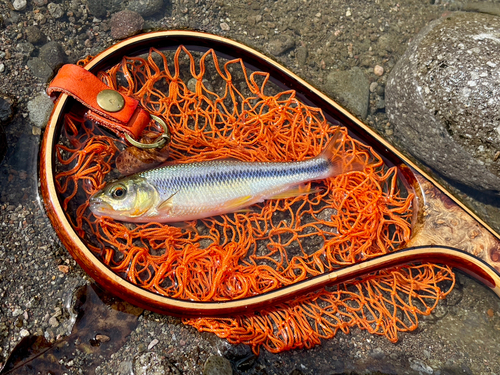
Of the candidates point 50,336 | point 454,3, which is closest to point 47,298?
point 50,336

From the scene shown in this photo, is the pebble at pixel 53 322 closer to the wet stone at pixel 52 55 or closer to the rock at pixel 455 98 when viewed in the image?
the wet stone at pixel 52 55

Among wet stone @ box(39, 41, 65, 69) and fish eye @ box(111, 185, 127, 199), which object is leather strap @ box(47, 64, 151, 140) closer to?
fish eye @ box(111, 185, 127, 199)

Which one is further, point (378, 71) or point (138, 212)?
point (378, 71)

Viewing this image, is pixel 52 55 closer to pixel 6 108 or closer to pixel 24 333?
pixel 6 108

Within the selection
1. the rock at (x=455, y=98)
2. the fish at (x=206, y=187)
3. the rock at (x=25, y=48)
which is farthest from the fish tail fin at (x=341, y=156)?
the rock at (x=25, y=48)

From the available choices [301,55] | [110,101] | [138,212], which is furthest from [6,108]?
[301,55]
